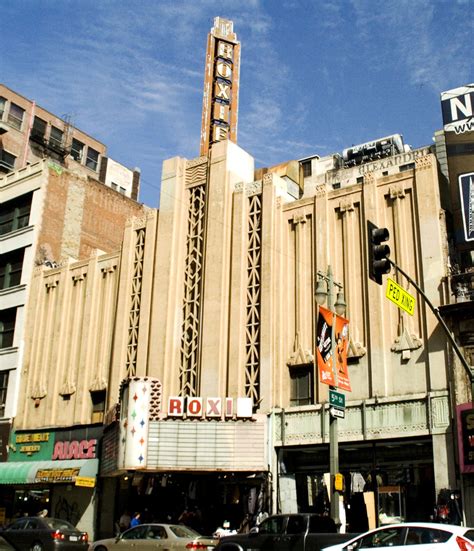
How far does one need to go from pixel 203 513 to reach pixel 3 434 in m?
15.2

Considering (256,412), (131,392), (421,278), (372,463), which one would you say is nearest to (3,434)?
(131,392)

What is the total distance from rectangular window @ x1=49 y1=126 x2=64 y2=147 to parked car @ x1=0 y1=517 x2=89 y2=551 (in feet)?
145

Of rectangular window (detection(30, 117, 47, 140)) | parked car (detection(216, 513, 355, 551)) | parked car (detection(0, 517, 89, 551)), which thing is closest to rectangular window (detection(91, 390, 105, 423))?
parked car (detection(0, 517, 89, 551))

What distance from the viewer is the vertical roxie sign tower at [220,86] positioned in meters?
38.7

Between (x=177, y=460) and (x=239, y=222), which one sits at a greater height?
(x=239, y=222)

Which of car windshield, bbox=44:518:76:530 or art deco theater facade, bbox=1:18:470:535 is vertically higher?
art deco theater facade, bbox=1:18:470:535

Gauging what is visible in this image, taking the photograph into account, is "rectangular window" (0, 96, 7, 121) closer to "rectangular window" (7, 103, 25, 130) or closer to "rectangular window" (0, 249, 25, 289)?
"rectangular window" (7, 103, 25, 130)

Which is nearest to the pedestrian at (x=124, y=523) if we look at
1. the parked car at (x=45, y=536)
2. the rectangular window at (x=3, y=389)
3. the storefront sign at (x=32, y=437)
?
the parked car at (x=45, y=536)

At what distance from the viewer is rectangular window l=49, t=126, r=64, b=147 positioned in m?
64.7

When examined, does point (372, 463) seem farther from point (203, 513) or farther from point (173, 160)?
point (173, 160)

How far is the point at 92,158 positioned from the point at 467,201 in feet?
159

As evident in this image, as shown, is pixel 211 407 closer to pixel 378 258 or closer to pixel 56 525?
pixel 56 525

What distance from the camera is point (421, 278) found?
27531 millimetres

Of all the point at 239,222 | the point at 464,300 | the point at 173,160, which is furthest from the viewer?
the point at 173,160
